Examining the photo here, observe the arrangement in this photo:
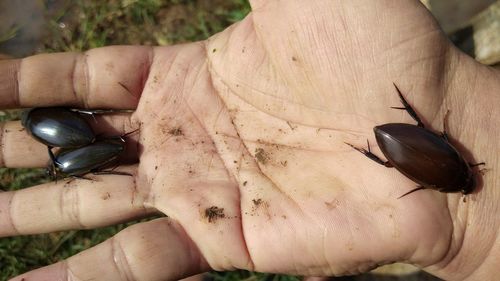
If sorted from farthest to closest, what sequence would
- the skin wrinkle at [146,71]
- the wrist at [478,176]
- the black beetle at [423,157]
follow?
the skin wrinkle at [146,71]
the wrist at [478,176]
the black beetle at [423,157]

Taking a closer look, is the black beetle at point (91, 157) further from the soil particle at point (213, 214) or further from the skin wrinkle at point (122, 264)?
the soil particle at point (213, 214)

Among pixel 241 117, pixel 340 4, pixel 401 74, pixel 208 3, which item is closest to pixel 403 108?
pixel 401 74

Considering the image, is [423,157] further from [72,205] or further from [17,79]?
[17,79]

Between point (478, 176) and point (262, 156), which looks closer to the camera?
point (478, 176)

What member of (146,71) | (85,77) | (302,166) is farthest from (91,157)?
(302,166)

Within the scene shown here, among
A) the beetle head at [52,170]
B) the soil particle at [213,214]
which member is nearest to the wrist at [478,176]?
the soil particle at [213,214]

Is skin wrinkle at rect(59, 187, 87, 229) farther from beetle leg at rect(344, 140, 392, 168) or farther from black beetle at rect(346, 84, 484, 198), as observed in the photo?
black beetle at rect(346, 84, 484, 198)

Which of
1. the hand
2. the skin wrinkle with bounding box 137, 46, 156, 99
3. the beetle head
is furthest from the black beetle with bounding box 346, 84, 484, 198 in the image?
the beetle head
